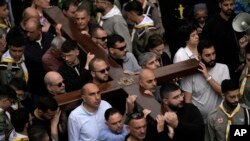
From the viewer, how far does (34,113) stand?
31.0 ft

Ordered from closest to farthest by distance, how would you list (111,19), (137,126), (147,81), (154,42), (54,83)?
(137,126) < (147,81) < (54,83) < (154,42) < (111,19)

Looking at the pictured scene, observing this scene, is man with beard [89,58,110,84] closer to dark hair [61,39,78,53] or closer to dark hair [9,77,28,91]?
dark hair [61,39,78,53]

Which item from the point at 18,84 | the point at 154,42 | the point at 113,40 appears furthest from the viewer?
the point at 154,42

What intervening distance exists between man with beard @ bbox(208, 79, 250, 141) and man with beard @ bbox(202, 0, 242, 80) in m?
2.14

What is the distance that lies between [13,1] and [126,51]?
3.30 metres

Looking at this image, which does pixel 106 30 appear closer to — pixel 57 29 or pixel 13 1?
pixel 57 29

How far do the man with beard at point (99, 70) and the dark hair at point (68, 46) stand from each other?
35 centimetres

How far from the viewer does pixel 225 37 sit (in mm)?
11625

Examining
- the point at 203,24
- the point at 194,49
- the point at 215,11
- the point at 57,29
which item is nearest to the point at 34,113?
the point at 57,29

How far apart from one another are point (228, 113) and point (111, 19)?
291cm

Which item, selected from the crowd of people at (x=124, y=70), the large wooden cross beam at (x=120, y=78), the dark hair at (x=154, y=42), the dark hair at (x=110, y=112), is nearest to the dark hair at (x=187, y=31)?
the crowd of people at (x=124, y=70)

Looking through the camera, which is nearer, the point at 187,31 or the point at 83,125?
the point at 83,125

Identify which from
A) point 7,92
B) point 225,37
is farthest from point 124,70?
point 225,37

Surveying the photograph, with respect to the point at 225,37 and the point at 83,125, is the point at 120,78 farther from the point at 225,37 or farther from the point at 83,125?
the point at 225,37
